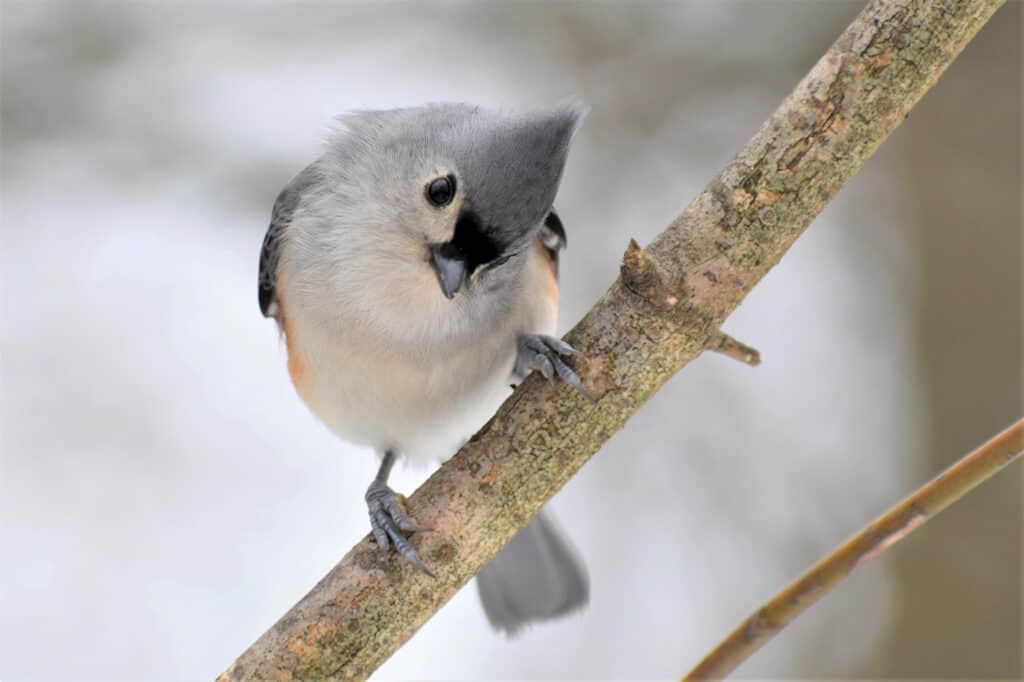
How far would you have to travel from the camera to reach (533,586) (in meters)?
2.16

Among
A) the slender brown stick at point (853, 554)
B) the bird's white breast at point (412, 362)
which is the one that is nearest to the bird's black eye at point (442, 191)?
the bird's white breast at point (412, 362)

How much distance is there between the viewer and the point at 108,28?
3123mm

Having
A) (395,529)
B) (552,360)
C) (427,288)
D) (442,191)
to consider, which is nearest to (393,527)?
(395,529)

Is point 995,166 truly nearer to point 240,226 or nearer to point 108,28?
point 240,226

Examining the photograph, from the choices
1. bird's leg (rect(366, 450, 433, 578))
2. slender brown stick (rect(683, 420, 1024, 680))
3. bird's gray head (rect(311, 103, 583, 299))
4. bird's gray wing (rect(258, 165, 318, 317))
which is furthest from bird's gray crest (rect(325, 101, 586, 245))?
slender brown stick (rect(683, 420, 1024, 680))

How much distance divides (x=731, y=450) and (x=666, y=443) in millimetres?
209

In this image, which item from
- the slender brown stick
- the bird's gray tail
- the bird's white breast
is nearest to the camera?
the slender brown stick

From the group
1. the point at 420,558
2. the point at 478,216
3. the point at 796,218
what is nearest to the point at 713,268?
the point at 796,218

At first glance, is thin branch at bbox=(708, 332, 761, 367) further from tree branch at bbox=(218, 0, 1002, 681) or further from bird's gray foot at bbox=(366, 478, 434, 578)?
bird's gray foot at bbox=(366, 478, 434, 578)

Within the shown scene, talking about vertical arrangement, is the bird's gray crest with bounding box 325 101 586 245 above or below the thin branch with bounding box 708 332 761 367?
above

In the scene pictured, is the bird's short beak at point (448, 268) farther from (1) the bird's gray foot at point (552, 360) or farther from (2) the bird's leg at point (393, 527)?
(2) the bird's leg at point (393, 527)

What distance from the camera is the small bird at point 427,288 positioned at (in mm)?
1625

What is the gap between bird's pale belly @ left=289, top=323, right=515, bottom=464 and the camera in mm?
1901

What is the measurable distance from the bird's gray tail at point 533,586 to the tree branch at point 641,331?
0.69m
